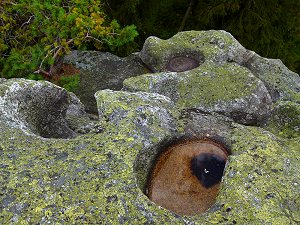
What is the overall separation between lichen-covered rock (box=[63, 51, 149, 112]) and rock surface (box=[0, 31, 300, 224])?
2150 millimetres

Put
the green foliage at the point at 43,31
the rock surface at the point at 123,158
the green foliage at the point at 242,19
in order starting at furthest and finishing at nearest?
1. the green foliage at the point at 242,19
2. the green foliage at the point at 43,31
3. the rock surface at the point at 123,158

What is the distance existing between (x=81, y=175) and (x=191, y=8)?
10.2m

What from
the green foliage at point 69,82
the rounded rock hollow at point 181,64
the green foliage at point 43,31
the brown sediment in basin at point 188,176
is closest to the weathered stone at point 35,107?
the brown sediment in basin at point 188,176

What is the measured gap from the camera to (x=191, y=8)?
12930 mm

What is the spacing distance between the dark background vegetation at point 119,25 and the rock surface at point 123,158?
232 cm

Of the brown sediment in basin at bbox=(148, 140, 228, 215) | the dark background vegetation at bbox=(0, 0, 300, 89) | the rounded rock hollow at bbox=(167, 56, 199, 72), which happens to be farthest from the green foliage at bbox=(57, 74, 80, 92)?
the brown sediment in basin at bbox=(148, 140, 228, 215)

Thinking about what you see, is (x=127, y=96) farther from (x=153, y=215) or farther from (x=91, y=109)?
(x=91, y=109)

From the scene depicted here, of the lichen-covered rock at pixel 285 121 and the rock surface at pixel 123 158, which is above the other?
the rock surface at pixel 123 158

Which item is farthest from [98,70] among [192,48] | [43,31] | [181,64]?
[192,48]

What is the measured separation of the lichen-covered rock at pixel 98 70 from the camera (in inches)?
307

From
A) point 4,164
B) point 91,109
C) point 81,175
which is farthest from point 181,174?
point 91,109

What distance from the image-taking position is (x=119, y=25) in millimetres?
8547

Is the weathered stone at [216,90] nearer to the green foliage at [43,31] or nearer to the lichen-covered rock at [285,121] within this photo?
the lichen-covered rock at [285,121]

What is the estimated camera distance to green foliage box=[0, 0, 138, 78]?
7.15 meters
